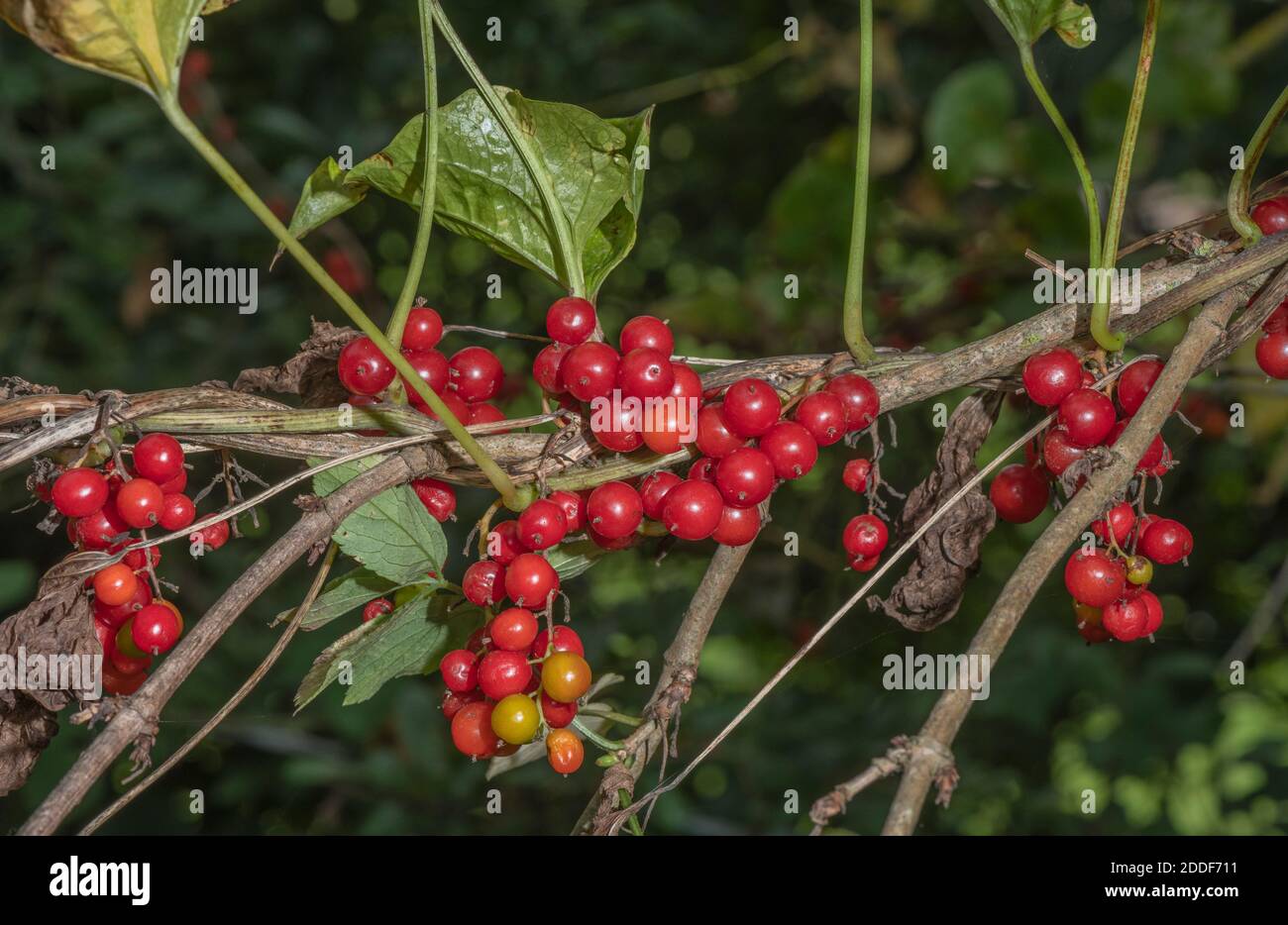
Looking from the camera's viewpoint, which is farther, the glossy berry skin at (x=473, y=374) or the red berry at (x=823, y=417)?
the glossy berry skin at (x=473, y=374)

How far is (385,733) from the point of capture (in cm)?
245

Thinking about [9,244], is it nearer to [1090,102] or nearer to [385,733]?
[385,733]

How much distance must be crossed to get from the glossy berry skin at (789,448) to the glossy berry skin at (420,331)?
309mm

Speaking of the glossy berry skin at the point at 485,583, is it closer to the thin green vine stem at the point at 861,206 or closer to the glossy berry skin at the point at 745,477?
the glossy berry skin at the point at 745,477

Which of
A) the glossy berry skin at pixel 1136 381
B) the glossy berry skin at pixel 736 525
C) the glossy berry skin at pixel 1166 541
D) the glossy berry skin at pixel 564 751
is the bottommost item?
the glossy berry skin at pixel 564 751

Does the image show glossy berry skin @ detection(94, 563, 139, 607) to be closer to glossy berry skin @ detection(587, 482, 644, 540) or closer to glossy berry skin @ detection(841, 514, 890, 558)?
glossy berry skin @ detection(587, 482, 644, 540)

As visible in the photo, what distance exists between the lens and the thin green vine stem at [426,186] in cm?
86

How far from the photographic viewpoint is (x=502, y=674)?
91 cm

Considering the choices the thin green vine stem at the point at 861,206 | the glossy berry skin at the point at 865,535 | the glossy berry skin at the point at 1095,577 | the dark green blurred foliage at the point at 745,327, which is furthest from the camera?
the dark green blurred foliage at the point at 745,327

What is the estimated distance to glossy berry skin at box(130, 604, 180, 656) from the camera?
0.91 metres

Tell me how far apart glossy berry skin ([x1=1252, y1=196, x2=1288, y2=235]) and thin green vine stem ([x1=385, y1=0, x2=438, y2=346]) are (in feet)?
2.20

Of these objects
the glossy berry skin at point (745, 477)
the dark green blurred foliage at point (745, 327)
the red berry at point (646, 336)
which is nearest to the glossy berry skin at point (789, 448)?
the glossy berry skin at point (745, 477)

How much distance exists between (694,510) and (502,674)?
0.20 metres

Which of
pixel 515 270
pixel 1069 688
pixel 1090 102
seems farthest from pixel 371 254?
pixel 1069 688
